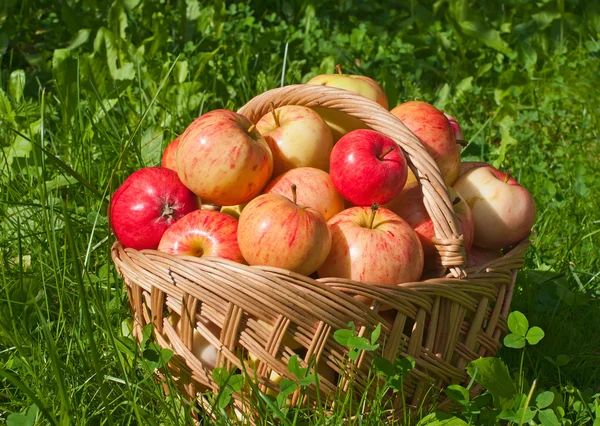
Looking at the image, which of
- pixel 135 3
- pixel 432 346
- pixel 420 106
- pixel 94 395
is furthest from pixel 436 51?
pixel 94 395

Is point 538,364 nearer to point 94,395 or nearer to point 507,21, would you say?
point 94,395

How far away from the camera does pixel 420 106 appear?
2252 mm

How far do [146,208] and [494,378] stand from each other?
1002 mm

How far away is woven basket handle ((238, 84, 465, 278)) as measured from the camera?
1839mm

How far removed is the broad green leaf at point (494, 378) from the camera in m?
1.79

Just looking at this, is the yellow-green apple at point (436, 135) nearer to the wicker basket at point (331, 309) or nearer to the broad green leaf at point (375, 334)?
the wicker basket at point (331, 309)

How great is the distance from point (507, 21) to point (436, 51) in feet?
1.72

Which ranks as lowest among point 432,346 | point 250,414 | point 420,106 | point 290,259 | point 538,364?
point 538,364

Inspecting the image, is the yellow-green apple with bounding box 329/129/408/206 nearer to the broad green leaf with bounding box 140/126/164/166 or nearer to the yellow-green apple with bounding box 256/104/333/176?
the yellow-green apple with bounding box 256/104/333/176

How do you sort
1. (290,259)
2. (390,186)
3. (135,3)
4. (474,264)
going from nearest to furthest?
(290,259) < (390,186) < (474,264) < (135,3)

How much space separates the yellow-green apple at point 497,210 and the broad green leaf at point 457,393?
1.70ft

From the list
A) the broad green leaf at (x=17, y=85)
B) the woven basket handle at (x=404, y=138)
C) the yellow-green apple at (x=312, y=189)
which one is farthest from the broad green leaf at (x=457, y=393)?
the broad green leaf at (x=17, y=85)

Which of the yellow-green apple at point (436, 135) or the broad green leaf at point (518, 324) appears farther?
the yellow-green apple at point (436, 135)

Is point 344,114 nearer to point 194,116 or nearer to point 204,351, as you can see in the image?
point 204,351
